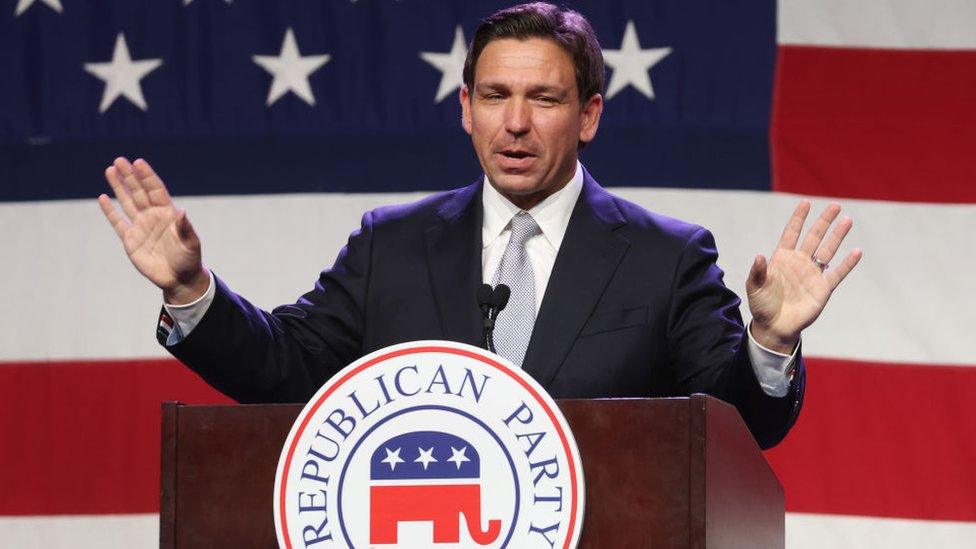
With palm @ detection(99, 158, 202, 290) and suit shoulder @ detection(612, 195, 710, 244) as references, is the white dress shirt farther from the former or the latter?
palm @ detection(99, 158, 202, 290)

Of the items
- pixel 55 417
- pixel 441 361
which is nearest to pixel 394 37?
pixel 55 417

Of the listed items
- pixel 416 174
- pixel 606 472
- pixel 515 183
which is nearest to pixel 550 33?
pixel 515 183

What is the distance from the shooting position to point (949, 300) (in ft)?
10.7

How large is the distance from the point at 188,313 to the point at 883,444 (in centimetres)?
209

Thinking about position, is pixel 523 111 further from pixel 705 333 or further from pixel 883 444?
pixel 883 444

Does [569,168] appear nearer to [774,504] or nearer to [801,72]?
[774,504]

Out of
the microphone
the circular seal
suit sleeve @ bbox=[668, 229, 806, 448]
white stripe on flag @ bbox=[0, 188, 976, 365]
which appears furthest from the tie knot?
white stripe on flag @ bbox=[0, 188, 976, 365]

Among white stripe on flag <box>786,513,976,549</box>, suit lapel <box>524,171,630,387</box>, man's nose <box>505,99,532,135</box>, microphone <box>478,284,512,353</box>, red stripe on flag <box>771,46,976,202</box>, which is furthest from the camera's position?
red stripe on flag <box>771,46,976,202</box>

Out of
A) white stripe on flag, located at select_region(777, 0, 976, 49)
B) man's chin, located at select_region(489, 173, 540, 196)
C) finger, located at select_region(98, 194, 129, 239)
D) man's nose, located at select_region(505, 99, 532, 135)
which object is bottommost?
finger, located at select_region(98, 194, 129, 239)

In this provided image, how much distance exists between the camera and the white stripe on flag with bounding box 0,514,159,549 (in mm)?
3383

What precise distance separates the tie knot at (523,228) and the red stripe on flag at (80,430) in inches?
65.6

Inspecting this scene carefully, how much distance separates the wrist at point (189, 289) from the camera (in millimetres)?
1667

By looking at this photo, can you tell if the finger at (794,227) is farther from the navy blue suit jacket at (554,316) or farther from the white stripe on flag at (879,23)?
the white stripe on flag at (879,23)

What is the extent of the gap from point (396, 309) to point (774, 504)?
594 mm
